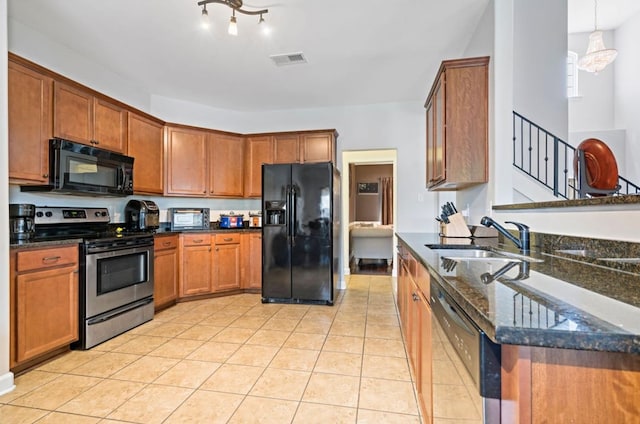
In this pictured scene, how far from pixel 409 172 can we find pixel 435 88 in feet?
5.98

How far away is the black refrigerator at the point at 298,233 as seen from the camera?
375cm

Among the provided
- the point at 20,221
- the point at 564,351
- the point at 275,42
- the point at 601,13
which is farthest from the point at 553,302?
Result: the point at 601,13

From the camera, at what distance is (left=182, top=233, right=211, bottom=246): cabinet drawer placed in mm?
3816

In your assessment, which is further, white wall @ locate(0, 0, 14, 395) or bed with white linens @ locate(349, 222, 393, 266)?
bed with white linens @ locate(349, 222, 393, 266)

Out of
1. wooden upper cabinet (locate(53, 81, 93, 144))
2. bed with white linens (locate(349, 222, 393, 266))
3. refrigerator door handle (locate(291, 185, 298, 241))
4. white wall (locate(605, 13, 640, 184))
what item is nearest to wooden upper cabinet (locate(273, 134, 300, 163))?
refrigerator door handle (locate(291, 185, 298, 241))

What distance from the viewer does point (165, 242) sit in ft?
11.6

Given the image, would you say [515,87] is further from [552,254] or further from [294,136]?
[294,136]

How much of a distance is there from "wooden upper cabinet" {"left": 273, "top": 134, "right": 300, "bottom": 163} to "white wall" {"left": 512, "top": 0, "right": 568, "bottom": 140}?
272 centimetres

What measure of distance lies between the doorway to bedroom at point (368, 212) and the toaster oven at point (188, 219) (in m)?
2.10

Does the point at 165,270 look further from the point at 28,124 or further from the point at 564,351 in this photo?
the point at 564,351

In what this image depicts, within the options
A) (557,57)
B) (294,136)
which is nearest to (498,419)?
(557,57)

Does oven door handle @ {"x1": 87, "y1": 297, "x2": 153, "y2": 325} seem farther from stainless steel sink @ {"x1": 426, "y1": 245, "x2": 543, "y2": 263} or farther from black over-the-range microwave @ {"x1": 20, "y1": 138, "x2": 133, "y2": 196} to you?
stainless steel sink @ {"x1": 426, "y1": 245, "x2": 543, "y2": 263}

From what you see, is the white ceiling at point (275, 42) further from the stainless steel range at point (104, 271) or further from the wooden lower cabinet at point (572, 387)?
the wooden lower cabinet at point (572, 387)

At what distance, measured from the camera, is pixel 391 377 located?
2.08 meters
